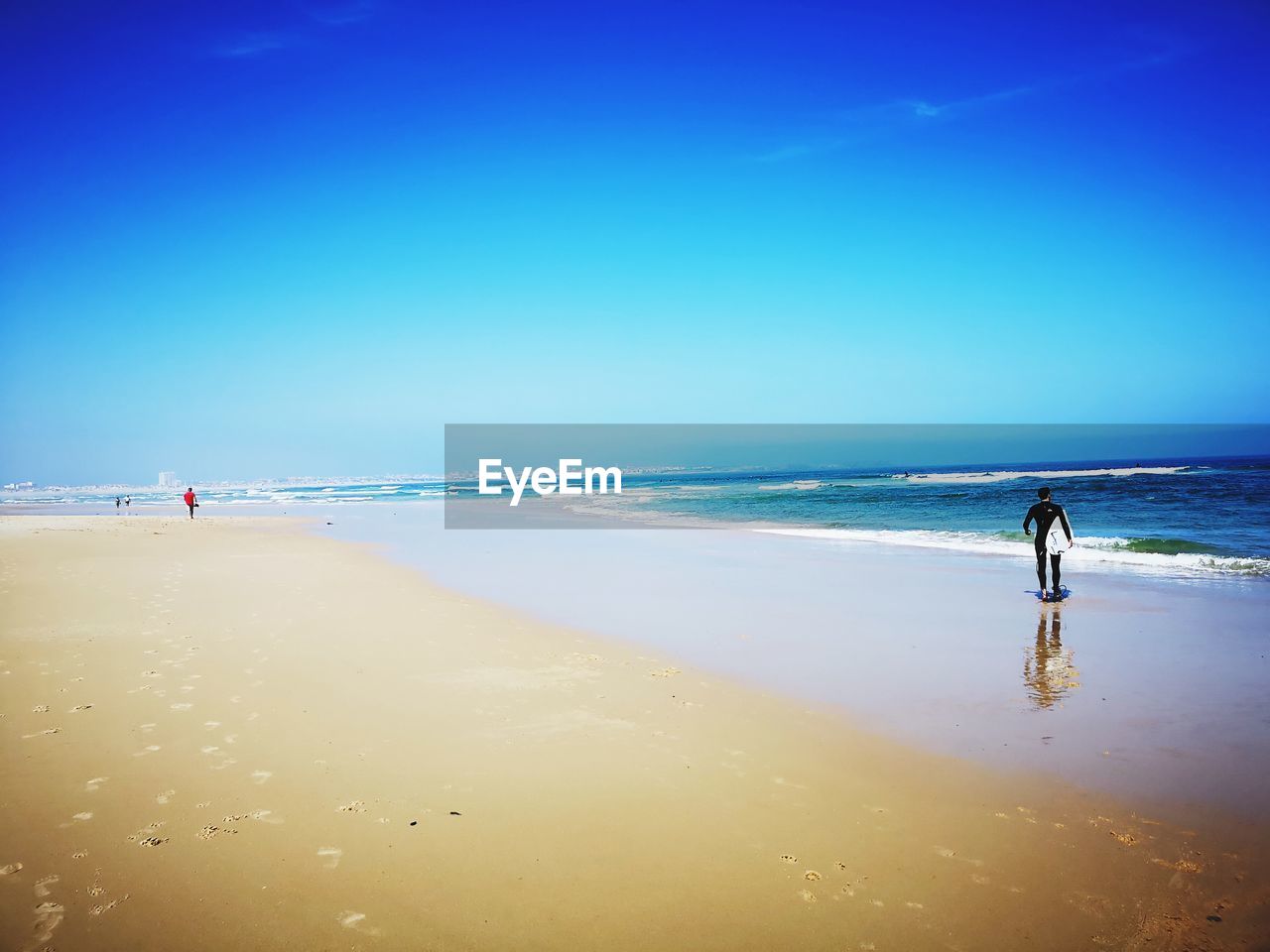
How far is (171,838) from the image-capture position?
4336mm

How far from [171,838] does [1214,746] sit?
8188 millimetres

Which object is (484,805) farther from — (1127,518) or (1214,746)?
(1127,518)

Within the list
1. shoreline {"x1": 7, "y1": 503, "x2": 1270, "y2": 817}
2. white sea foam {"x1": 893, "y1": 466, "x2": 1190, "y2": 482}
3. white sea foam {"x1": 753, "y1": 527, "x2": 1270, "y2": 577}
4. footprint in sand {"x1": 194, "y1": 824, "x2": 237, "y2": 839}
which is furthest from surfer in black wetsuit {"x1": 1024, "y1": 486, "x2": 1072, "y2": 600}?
white sea foam {"x1": 893, "y1": 466, "x2": 1190, "y2": 482}

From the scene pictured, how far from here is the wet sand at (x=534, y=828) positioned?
142 inches

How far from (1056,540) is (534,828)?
1132cm

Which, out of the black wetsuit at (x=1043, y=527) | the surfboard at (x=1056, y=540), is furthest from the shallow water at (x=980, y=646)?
the surfboard at (x=1056, y=540)

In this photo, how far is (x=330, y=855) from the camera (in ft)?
13.8

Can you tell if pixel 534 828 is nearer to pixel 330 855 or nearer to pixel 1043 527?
pixel 330 855

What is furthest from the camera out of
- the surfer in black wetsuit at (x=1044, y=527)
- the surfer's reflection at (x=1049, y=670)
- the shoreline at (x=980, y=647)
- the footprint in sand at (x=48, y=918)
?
the surfer in black wetsuit at (x=1044, y=527)

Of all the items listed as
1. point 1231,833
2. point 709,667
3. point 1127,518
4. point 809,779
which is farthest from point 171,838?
point 1127,518

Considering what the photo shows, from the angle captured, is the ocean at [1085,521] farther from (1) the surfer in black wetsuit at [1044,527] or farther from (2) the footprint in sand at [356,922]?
(2) the footprint in sand at [356,922]

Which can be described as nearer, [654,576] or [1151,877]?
[1151,877]

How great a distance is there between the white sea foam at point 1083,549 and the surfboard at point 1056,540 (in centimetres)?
453
